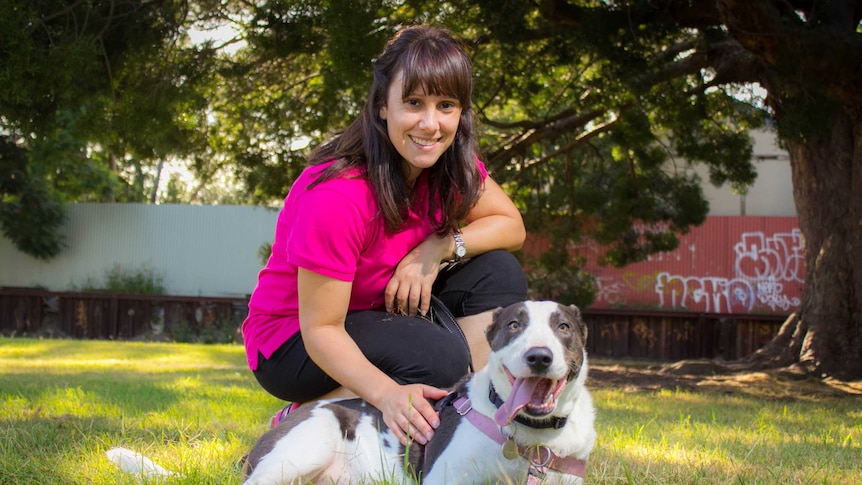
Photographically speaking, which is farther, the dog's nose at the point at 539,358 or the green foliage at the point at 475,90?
the green foliage at the point at 475,90

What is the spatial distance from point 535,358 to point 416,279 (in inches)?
31.4

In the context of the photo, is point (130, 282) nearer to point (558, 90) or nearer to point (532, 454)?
point (558, 90)

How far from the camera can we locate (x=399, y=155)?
321 centimetres

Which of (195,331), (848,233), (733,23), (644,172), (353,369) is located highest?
(733,23)

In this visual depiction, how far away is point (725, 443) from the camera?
417 centimetres

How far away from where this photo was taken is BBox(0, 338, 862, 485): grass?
3.03 meters

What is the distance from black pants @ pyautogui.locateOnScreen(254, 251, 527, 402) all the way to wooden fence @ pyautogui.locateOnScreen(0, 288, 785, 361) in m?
13.7

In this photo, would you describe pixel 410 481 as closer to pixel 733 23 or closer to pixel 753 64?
pixel 733 23

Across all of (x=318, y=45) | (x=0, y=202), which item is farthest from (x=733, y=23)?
(x=0, y=202)

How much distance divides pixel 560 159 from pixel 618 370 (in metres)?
4.96

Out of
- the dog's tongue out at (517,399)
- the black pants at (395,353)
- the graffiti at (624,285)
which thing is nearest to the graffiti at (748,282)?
the graffiti at (624,285)

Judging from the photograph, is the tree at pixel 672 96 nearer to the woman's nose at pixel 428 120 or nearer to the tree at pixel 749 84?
the tree at pixel 749 84

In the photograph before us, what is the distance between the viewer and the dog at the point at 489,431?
2561 millimetres

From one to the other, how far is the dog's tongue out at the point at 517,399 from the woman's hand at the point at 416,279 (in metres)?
0.71
